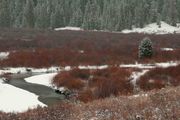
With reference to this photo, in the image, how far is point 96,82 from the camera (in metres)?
28.3

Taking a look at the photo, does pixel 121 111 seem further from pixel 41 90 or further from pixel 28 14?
pixel 28 14

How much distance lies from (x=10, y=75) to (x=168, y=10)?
90377 mm

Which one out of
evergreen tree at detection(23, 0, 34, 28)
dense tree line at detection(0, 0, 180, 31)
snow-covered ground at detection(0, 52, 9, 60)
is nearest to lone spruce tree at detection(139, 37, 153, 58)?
snow-covered ground at detection(0, 52, 9, 60)

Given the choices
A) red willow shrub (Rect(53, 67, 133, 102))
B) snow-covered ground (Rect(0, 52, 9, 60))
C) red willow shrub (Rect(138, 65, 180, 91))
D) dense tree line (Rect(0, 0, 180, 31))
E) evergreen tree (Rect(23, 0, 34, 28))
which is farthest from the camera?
evergreen tree (Rect(23, 0, 34, 28))

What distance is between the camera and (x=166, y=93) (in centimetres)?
1300

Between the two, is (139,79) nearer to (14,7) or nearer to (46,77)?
(46,77)

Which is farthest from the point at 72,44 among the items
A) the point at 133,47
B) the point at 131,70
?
the point at 131,70

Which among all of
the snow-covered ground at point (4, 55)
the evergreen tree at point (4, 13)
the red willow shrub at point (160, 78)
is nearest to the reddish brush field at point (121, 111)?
the red willow shrub at point (160, 78)

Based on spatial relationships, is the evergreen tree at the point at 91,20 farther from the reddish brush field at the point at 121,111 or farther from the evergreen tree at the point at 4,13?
the reddish brush field at the point at 121,111

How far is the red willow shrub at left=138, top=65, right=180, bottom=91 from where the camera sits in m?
26.6

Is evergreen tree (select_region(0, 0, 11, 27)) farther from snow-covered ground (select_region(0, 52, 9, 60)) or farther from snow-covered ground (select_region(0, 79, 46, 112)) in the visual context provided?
snow-covered ground (select_region(0, 79, 46, 112))

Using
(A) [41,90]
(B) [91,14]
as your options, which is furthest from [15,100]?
(B) [91,14]

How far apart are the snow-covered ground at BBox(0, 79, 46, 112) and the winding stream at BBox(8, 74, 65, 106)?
0.67 meters

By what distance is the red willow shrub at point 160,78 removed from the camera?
2664cm
